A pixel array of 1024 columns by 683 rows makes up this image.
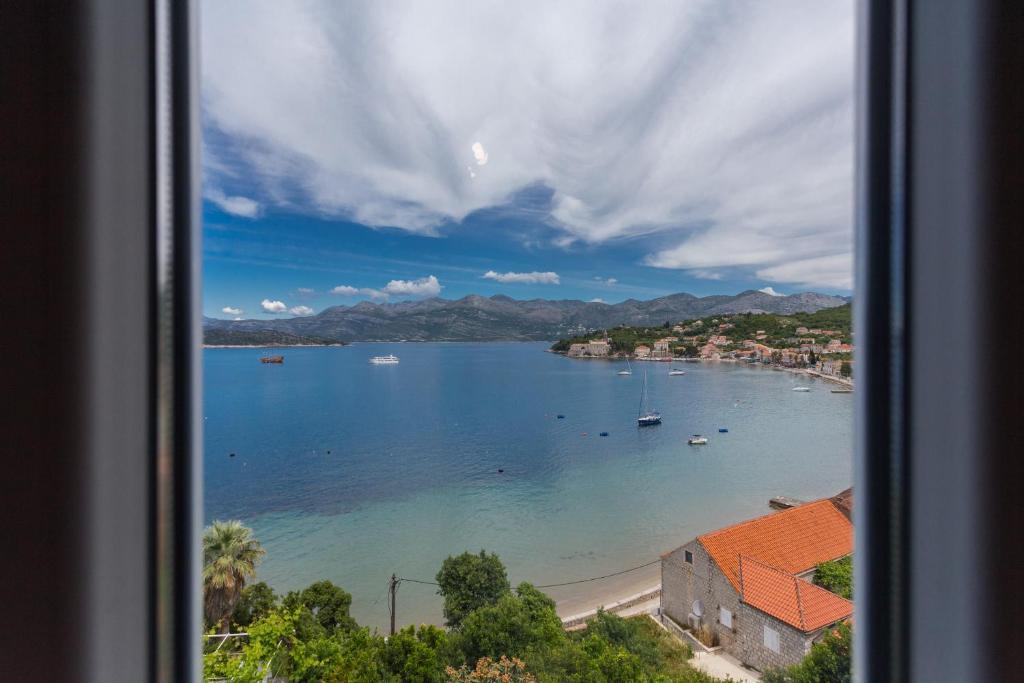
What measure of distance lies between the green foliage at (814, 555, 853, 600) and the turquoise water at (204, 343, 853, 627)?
39cm

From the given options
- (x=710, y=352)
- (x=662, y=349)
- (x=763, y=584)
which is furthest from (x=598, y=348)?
(x=763, y=584)

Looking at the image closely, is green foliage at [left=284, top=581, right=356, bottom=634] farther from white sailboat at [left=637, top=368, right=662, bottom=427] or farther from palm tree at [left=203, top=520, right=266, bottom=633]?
white sailboat at [left=637, top=368, right=662, bottom=427]

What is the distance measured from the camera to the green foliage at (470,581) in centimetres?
181

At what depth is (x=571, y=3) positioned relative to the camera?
1.44m

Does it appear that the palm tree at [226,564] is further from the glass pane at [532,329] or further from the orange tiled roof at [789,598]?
the orange tiled roof at [789,598]

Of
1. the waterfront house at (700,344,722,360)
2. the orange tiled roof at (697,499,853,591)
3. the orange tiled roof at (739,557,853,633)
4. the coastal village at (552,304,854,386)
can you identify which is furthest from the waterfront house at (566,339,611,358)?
the orange tiled roof at (739,557,853,633)

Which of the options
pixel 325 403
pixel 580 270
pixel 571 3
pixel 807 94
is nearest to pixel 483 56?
pixel 571 3

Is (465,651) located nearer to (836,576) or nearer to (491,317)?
(836,576)

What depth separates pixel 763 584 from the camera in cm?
151

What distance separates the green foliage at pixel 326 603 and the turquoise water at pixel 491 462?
0.05 meters

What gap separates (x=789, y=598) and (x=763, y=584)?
0.54 ft

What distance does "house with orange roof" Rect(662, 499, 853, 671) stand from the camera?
1.15m
